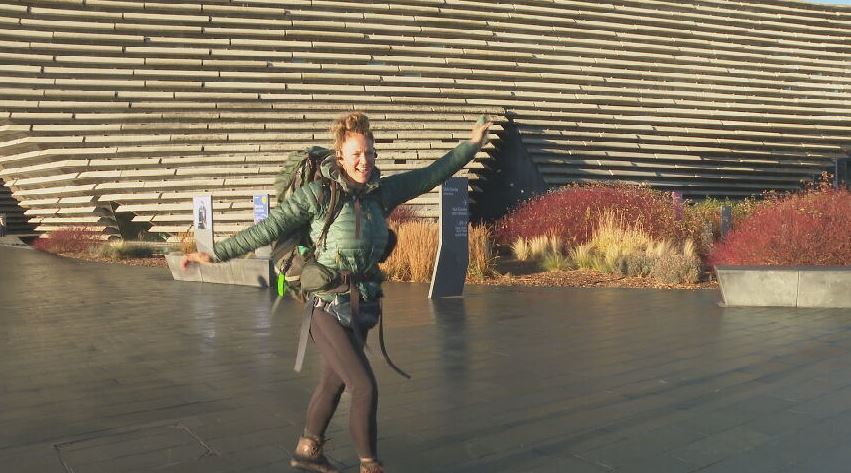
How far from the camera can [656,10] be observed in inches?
1037

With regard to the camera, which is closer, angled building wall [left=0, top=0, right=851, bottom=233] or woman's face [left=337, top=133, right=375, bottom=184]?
woman's face [left=337, top=133, right=375, bottom=184]

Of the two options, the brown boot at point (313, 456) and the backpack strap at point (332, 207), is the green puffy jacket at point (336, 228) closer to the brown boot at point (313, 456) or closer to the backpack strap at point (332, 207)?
the backpack strap at point (332, 207)

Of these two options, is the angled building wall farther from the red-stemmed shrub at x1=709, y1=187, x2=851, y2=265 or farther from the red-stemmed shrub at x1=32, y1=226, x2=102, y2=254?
the red-stemmed shrub at x1=709, y1=187, x2=851, y2=265

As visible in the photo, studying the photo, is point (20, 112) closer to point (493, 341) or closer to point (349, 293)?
point (493, 341)

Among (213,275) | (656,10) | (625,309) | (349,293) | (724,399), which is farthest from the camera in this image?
(656,10)

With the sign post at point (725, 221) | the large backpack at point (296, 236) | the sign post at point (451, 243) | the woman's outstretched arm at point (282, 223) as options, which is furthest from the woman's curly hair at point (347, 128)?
the sign post at point (725, 221)

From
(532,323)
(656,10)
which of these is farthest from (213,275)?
(656,10)

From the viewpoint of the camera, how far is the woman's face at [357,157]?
3.37 m

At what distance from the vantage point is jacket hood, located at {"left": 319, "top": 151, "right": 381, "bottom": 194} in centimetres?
336

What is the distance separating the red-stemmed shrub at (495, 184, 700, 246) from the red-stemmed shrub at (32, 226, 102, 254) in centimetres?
1113

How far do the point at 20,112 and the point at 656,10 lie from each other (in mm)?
20299

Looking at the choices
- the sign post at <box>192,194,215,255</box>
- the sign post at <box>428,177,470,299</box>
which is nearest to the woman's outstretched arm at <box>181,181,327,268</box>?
the sign post at <box>428,177,470,299</box>

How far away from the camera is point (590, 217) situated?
1606cm

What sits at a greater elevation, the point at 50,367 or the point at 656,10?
the point at 656,10
